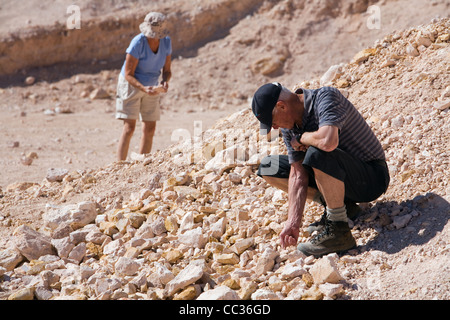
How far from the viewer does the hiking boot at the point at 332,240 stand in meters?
3.21

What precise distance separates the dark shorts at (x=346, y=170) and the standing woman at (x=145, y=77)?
2.26 m

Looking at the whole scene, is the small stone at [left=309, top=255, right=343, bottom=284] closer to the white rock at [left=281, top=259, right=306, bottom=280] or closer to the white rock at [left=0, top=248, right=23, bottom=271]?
the white rock at [left=281, top=259, right=306, bottom=280]

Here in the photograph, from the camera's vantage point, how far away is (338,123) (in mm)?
3018

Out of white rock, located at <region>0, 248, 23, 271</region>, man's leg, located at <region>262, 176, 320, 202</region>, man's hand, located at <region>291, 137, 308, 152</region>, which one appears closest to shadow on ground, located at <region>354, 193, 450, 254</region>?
man's leg, located at <region>262, 176, 320, 202</region>

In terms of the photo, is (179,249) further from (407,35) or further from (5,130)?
(5,130)

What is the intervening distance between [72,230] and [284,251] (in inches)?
65.5

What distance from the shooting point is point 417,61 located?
474cm

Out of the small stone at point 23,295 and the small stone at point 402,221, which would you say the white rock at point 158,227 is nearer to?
the small stone at point 23,295

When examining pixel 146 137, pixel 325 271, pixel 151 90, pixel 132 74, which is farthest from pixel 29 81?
pixel 325 271

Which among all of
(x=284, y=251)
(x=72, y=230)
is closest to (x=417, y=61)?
(x=284, y=251)

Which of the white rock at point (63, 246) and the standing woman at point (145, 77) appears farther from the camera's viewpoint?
the standing woman at point (145, 77)

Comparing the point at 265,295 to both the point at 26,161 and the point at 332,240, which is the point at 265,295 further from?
the point at 26,161

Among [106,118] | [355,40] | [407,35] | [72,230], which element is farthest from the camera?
[355,40]

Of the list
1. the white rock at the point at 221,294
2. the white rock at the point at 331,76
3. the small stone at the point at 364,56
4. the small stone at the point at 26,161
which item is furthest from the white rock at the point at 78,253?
the small stone at the point at 26,161
